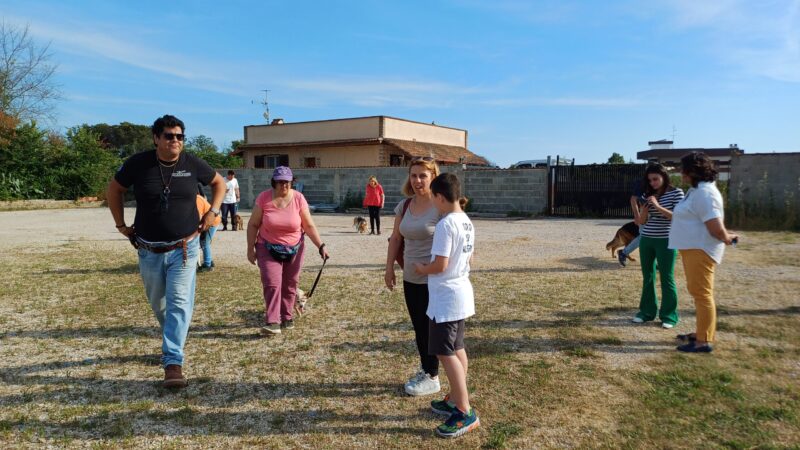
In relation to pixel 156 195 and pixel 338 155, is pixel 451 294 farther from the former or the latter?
pixel 338 155

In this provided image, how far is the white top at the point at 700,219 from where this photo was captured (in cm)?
432

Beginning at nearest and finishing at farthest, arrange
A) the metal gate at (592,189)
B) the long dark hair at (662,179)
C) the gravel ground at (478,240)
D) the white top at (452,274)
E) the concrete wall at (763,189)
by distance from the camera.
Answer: the white top at (452,274)
the long dark hair at (662,179)
the gravel ground at (478,240)
the concrete wall at (763,189)
the metal gate at (592,189)

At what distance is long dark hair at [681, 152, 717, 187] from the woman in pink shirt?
11.2ft

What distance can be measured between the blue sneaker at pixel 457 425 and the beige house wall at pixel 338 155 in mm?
27934

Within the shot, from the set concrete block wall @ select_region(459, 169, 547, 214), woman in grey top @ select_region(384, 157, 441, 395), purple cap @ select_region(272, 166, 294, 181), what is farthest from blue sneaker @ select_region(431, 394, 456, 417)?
concrete block wall @ select_region(459, 169, 547, 214)

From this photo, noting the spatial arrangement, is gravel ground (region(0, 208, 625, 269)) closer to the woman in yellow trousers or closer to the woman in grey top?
the woman in yellow trousers

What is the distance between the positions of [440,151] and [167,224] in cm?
3111

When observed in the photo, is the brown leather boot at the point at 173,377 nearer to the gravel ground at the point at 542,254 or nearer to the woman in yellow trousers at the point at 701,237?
the gravel ground at the point at 542,254

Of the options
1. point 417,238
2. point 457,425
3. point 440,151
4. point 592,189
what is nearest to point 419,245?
point 417,238

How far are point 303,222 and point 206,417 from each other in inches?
89.2

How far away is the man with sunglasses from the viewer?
3912 mm

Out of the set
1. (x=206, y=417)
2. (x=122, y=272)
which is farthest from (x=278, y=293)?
(x=122, y=272)

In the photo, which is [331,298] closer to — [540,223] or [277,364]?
[277,364]

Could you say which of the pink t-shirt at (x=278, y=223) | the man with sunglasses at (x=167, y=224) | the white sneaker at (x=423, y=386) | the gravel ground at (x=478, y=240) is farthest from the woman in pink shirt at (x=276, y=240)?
the gravel ground at (x=478, y=240)
